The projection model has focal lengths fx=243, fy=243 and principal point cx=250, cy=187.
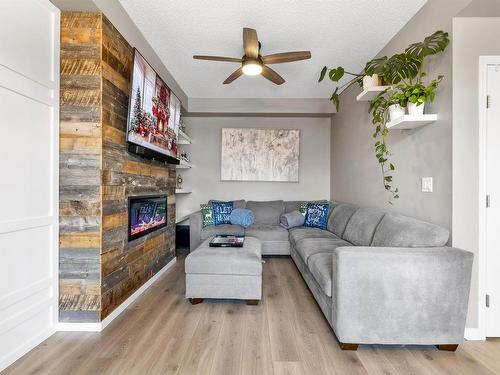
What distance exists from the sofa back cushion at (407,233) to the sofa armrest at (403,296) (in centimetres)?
14

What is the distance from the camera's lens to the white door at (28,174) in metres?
1.49

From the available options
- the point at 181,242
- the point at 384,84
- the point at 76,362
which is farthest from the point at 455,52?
the point at 181,242

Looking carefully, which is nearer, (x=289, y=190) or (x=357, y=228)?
(x=357, y=228)

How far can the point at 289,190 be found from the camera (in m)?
4.76

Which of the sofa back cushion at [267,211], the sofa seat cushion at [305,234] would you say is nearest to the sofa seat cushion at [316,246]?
the sofa seat cushion at [305,234]

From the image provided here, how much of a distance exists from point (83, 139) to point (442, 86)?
2838 mm

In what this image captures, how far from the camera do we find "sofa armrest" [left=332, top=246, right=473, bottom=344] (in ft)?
5.30

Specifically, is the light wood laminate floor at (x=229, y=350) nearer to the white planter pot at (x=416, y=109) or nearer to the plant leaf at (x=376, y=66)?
the white planter pot at (x=416, y=109)

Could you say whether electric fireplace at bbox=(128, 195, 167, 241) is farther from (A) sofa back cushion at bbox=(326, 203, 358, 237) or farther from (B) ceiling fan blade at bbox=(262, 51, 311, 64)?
(A) sofa back cushion at bbox=(326, 203, 358, 237)

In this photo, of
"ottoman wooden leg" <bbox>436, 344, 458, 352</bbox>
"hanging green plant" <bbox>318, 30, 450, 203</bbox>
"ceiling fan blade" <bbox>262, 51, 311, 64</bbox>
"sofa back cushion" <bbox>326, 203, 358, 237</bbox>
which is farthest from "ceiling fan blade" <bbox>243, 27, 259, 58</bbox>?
"ottoman wooden leg" <bbox>436, 344, 458, 352</bbox>

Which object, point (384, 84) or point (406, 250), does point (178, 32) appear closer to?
point (384, 84)

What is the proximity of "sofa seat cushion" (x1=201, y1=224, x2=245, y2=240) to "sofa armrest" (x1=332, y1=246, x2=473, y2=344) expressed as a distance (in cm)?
230

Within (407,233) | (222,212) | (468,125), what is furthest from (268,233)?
(468,125)

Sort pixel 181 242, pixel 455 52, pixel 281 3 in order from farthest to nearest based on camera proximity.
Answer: pixel 181 242
pixel 281 3
pixel 455 52
